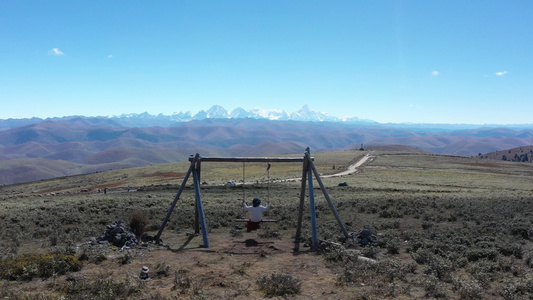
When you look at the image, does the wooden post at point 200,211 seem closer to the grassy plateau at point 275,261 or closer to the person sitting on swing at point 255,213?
the grassy plateau at point 275,261

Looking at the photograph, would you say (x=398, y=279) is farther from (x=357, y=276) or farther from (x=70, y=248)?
(x=70, y=248)

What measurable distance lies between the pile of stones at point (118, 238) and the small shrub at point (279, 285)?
6.56 m

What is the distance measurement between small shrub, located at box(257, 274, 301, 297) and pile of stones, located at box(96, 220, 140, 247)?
6.56 meters

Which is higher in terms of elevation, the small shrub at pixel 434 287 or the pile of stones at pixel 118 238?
the small shrub at pixel 434 287

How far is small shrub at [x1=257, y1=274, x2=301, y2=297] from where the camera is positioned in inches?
335

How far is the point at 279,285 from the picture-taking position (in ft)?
28.5

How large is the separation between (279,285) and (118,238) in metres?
7.66

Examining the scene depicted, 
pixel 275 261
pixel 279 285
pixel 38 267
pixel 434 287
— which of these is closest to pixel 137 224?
pixel 38 267

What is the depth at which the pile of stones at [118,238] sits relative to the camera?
13094 mm

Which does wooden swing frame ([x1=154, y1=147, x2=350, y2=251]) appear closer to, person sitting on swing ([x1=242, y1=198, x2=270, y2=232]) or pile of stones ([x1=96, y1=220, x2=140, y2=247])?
pile of stones ([x1=96, y1=220, x2=140, y2=247])

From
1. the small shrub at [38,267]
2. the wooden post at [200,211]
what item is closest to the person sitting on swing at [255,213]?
the wooden post at [200,211]

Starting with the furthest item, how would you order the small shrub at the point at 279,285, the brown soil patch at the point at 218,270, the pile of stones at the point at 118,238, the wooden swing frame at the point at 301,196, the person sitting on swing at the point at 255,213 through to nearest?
1. the person sitting on swing at the point at 255,213
2. the wooden swing frame at the point at 301,196
3. the pile of stones at the point at 118,238
4. the brown soil patch at the point at 218,270
5. the small shrub at the point at 279,285

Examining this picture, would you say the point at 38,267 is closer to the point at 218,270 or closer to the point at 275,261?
the point at 218,270

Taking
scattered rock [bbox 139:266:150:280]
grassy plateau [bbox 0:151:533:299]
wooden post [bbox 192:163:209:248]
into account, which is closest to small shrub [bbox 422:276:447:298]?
grassy plateau [bbox 0:151:533:299]
